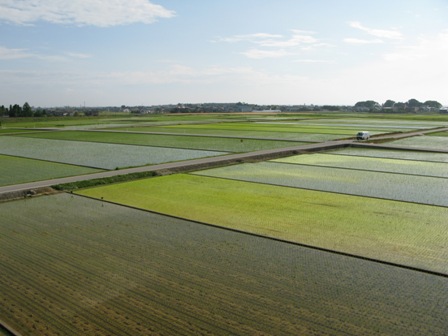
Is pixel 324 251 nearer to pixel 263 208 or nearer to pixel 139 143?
pixel 263 208

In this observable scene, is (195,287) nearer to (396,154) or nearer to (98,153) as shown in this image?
(98,153)

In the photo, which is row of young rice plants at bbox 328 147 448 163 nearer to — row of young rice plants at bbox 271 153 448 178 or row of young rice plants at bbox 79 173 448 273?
row of young rice plants at bbox 271 153 448 178

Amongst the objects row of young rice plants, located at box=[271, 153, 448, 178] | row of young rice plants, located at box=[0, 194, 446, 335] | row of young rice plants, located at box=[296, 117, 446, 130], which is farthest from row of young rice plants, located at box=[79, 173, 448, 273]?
row of young rice plants, located at box=[296, 117, 446, 130]

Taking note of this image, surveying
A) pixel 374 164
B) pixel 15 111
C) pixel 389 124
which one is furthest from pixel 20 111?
pixel 374 164

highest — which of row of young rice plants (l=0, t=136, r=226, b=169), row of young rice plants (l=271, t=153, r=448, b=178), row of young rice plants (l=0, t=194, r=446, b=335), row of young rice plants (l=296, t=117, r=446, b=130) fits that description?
row of young rice plants (l=296, t=117, r=446, b=130)

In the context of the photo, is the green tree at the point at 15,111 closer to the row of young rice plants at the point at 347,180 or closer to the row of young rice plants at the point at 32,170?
the row of young rice plants at the point at 32,170

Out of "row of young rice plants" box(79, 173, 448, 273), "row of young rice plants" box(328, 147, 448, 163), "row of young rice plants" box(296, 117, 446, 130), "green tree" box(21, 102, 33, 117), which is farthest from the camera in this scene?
"green tree" box(21, 102, 33, 117)

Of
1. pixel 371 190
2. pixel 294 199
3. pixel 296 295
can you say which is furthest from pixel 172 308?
pixel 371 190
